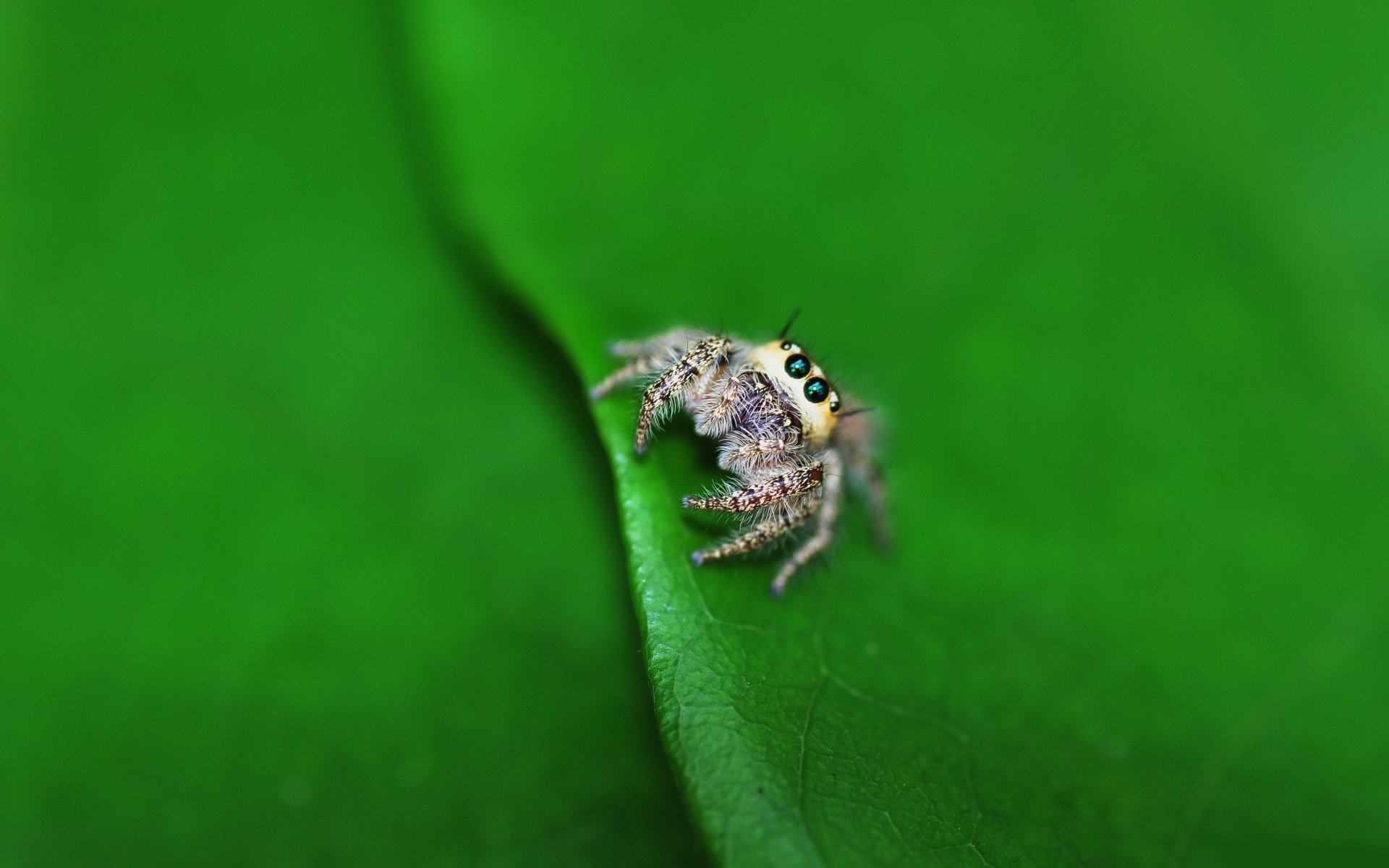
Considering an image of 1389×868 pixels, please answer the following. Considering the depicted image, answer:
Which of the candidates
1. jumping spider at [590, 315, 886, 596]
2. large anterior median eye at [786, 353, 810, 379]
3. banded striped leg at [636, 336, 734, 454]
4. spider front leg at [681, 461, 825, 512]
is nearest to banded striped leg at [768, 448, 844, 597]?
jumping spider at [590, 315, 886, 596]

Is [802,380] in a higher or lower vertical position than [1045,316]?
lower

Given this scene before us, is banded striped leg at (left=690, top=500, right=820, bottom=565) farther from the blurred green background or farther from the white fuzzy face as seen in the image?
the white fuzzy face

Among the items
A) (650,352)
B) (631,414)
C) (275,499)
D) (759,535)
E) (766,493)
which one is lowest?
(759,535)

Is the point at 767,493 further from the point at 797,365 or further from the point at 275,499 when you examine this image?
the point at 275,499

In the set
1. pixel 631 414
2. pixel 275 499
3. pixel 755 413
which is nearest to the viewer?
pixel 631 414

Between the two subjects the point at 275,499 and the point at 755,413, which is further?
the point at 275,499

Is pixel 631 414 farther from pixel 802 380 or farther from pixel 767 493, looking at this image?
pixel 802 380

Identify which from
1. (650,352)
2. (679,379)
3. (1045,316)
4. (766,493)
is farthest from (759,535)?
(1045,316)

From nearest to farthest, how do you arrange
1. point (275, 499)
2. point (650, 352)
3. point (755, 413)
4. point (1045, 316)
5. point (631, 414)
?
point (631, 414)
point (755, 413)
point (650, 352)
point (275, 499)
point (1045, 316)
